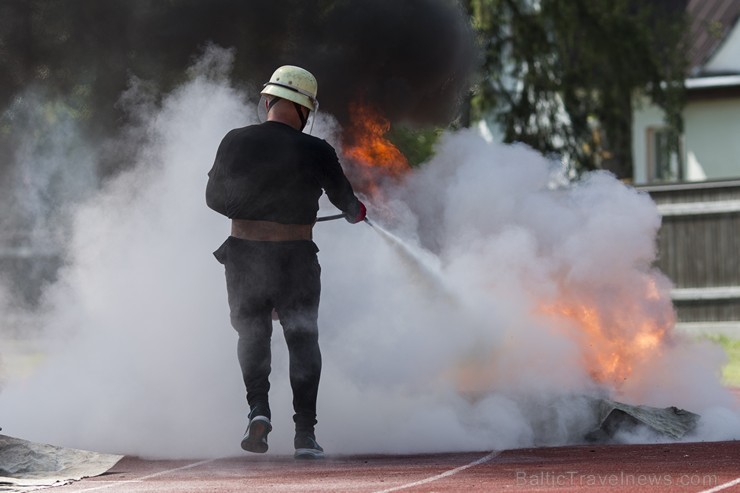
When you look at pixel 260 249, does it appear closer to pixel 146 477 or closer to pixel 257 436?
pixel 257 436

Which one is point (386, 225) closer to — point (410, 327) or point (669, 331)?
point (410, 327)

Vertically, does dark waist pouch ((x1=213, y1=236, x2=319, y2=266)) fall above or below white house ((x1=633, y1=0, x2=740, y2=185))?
below

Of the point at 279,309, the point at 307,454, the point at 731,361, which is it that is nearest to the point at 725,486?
the point at 307,454

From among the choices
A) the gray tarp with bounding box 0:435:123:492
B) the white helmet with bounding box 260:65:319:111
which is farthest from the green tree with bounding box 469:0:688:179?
the gray tarp with bounding box 0:435:123:492

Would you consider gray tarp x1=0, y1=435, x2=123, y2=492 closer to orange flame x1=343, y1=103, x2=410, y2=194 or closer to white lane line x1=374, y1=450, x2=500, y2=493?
white lane line x1=374, y1=450, x2=500, y2=493

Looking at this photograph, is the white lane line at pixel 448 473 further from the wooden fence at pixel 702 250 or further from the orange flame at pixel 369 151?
the wooden fence at pixel 702 250

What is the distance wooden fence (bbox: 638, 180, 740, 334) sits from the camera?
20.4m

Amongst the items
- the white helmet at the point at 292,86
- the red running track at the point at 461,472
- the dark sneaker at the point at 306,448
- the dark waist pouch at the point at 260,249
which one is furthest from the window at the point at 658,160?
the dark sneaker at the point at 306,448

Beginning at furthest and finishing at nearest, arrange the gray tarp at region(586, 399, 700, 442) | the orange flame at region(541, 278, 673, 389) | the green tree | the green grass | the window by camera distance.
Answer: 1. the window
2. the green tree
3. the green grass
4. the orange flame at region(541, 278, 673, 389)
5. the gray tarp at region(586, 399, 700, 442)

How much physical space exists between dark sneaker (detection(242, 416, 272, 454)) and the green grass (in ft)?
21.2

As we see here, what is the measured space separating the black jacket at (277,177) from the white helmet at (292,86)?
197mm

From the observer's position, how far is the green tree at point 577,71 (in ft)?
75.0

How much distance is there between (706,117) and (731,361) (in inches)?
458

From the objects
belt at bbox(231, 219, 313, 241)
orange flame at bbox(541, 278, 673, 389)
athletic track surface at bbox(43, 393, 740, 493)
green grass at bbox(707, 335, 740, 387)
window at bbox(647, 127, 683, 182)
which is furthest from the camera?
window at bbox(647, 127, 683, 182)
